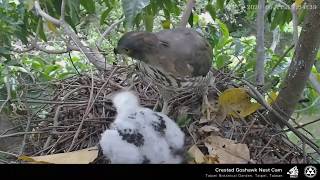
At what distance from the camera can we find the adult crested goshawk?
152cm

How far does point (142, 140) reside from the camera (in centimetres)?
122

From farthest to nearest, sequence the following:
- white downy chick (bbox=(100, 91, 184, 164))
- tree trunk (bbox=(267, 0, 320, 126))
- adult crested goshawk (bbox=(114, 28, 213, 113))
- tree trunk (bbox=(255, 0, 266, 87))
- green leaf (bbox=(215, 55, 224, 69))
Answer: green leaf (bbox=(215, 55, 224, 69))
tree trunk (bbox=(255, 0, 266, 87))
adult crested goshawk (bbox=(114, 28, 213, 113))
tree trunk (bbox=(267, 0, 320, 126))
white downy chick (bbox=(100, 91, 184, 164))

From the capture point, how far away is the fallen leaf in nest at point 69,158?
1.25 meters

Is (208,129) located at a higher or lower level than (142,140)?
lower

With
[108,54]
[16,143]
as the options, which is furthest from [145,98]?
[16,143]

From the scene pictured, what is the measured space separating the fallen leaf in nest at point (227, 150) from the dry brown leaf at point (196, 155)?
0.12 feet

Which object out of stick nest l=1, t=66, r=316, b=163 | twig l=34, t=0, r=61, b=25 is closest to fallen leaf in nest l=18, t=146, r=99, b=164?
stick nest l=1, t=66, r=316, b=163

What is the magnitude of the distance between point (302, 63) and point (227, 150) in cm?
35

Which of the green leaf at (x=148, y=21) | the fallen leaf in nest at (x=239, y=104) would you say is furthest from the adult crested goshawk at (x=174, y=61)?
the green leaf at (x=148, y=21)

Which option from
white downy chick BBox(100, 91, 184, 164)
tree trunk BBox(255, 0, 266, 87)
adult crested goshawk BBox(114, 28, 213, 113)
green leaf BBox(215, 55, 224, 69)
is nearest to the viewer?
white downy chick BBox(100, 91, 184, 164)

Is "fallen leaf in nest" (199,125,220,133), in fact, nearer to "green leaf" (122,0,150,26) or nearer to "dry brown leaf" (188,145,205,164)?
"dry brown leaf" (188,145,205,164)

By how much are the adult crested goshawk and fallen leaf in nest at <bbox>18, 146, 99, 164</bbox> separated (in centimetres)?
33

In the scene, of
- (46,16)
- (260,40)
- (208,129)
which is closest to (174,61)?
(208,129)

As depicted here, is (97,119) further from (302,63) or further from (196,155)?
(302,63)
